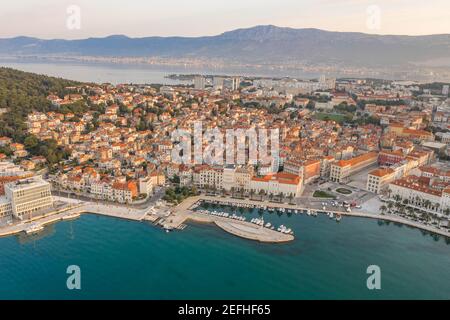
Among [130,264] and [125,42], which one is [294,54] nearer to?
[125,42]

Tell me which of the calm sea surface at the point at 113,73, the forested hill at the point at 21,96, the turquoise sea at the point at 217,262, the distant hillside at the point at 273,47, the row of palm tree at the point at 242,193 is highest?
the distant hillside at the point at 273,47

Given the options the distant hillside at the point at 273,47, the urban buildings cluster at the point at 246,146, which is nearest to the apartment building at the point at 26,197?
the urban buildings cluster at the point at 246,146

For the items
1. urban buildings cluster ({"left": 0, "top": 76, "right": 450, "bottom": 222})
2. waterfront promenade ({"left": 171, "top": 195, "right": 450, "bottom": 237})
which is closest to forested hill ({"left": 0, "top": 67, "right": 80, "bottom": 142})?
urban buildings cluster ({"left": 0, "top": 76, "right": 450, "bottom": 222})

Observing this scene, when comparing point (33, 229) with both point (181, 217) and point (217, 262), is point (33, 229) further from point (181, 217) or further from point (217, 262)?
point (217, 262)

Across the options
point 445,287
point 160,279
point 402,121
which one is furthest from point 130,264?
point 402,121

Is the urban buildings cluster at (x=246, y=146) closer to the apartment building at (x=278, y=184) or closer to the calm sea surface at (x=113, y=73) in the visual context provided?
the apartment building at (x=278, y=184)

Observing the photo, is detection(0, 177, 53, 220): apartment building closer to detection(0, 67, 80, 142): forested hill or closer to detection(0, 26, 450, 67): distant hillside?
detection(0, 67, 80, 142): forested hill

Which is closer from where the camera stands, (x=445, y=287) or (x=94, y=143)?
(x=445, y=287)

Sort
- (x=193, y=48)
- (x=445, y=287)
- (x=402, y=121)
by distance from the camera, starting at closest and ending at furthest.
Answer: (x=445, y=287) < (x=402, y=121) < (x=193, y=48)
